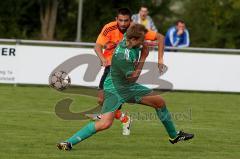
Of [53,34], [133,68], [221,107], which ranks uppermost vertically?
[133,68]

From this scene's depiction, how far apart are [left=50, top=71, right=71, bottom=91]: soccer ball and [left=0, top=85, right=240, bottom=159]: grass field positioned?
1.27 feet

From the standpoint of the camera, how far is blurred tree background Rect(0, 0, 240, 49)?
48656 mm

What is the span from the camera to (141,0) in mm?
50594

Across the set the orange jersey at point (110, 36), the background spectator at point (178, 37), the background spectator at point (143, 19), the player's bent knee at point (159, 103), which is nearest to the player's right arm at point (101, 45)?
the orange jersey at point (110, 36)

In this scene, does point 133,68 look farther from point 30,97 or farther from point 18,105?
point 30,97

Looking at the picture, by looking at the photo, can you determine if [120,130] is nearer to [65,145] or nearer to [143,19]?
[65,145]

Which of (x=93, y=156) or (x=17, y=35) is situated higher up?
(x=93, y=156)

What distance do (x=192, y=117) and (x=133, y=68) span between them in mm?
4896

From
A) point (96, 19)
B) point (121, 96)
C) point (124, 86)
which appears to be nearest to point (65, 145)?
point (121, 96)

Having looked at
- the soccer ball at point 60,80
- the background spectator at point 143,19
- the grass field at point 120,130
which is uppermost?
the background spectator at point 143,19

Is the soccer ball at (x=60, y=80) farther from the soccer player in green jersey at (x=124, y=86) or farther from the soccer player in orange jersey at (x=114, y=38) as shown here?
the soccer player in green jersey at (x=124, y=86)

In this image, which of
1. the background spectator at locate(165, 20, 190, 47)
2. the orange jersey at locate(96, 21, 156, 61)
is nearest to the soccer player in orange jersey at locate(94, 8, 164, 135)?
the orange jersey at locate(96, 21, 156, 61)

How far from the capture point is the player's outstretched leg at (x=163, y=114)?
11.0 metres

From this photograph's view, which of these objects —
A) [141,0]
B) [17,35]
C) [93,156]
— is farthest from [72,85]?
[141,0]
